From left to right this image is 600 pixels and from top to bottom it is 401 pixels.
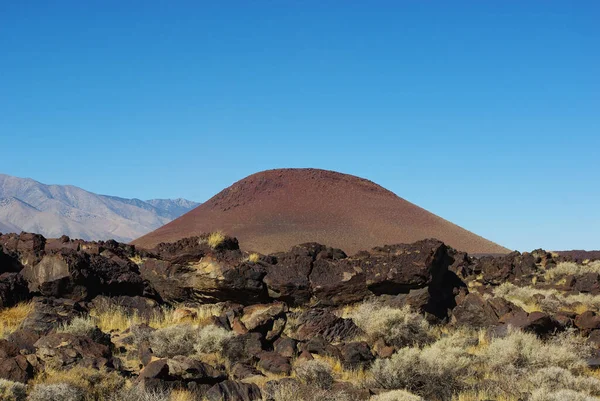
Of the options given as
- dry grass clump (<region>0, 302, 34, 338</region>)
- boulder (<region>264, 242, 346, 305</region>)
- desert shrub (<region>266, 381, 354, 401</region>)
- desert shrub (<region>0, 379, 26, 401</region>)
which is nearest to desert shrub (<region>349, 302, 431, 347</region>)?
boulder (<region>264, 242, 346, 305</region>)

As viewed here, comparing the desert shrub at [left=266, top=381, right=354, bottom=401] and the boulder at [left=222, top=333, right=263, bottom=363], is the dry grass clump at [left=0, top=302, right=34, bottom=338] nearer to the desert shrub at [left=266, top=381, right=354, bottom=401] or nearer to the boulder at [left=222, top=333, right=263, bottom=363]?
the boulder at [left=222, top=333, right=263, bottom=363]

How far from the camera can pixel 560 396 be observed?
895 centimetres

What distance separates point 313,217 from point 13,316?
50.0 m

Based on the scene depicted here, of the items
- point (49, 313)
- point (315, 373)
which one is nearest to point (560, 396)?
point (315, 373)

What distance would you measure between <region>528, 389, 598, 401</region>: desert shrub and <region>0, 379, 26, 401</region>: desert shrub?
631 cm

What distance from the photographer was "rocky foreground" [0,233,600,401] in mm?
9297

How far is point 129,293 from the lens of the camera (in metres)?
16.1

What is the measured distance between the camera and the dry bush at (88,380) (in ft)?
28.6

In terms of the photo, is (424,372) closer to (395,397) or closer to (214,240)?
(395,397)

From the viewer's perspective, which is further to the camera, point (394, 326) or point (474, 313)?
point (474, 313)

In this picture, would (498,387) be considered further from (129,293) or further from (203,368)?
(129,293)

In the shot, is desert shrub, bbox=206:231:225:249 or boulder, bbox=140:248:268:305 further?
desert shrub, bbox=206:231:225:249

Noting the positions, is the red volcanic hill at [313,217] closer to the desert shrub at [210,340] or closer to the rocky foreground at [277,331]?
the rocky foreground at [277,331]

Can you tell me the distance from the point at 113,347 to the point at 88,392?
8.76ft
